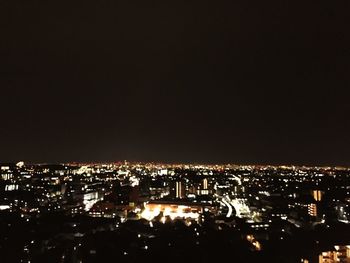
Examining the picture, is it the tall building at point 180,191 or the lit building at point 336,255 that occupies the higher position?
the lit building at point 336,255

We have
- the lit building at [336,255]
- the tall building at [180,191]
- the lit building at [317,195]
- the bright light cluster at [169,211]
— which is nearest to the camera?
the lit building at [336,255]

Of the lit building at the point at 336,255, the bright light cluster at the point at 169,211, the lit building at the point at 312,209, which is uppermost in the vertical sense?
the lit building at the point at 336,255

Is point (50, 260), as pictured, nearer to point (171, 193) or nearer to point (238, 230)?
point (238, 230)

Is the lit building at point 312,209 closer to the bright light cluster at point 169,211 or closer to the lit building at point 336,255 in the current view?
the bright light cluster at point 169,211

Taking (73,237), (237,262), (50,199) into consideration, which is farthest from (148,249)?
(50,199)

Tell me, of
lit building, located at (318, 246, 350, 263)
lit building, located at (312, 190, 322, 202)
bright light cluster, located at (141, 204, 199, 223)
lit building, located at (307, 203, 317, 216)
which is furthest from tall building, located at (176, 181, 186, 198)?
lit building, located at (318, 246, 350, 263)

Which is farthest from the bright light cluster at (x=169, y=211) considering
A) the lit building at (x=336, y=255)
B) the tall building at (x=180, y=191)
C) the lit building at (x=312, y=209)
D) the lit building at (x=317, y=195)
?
the lit building at (x=336, y=255)

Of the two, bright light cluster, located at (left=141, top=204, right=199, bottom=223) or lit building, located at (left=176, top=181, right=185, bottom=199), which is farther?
lit building, located at (left=176, top=181, right=185, bottom=199)

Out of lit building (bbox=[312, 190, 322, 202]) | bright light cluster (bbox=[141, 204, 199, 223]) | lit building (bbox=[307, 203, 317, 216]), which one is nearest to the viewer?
lit building (bbox=[307, 203, 317, 216])

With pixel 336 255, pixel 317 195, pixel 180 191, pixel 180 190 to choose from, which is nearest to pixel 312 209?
pixel 317 195

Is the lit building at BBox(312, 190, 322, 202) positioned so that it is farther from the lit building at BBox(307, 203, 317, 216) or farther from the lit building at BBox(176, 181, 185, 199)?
the lit building at BBox(176, 181, 185, 199)

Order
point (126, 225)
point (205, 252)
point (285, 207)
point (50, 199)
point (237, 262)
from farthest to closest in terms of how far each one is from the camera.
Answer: point (50, 199), point (285, 207), point (126, 225), point (205, 252), point (237, 262)
